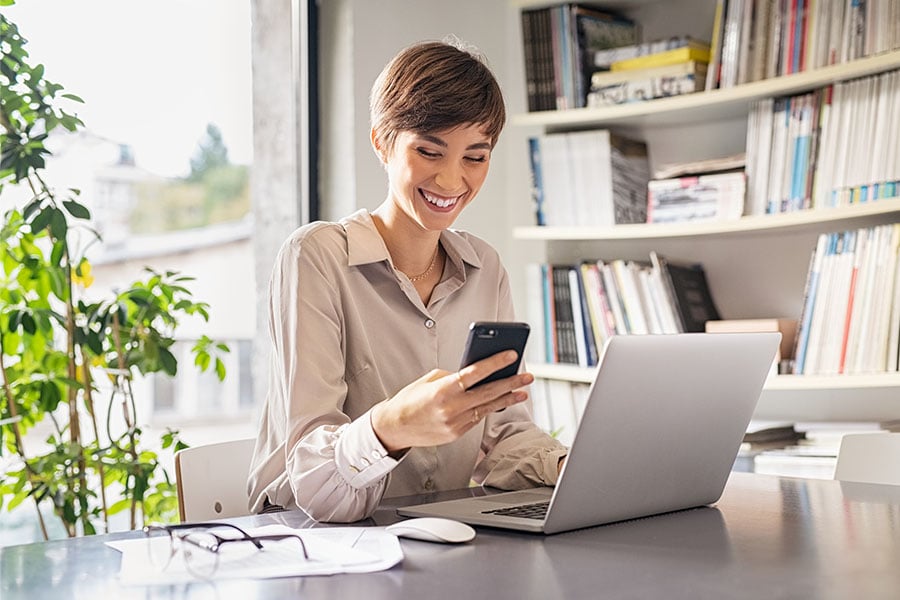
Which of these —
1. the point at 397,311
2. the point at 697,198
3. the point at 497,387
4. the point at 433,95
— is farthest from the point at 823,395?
the point at 497,387

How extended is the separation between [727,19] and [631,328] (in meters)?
0.84

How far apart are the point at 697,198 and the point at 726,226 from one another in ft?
0.46

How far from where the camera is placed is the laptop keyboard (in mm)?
1229

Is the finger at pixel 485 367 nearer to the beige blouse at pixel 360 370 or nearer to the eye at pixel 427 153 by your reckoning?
the beige blouse at pixel 360 370

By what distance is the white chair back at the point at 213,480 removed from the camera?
1.58 meters

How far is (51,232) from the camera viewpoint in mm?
2045

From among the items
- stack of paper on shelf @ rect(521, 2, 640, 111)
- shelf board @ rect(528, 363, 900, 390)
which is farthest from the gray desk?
stack of paper on shelf @ rect(521, 2, 640, 111)

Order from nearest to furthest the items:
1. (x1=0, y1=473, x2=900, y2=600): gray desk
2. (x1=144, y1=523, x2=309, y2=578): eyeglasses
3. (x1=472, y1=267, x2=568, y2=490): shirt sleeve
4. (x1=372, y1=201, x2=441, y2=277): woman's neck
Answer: (x1=0, y1=473, x2=900, y2=600): gray desk, (x1=144, y1=523, x2=309, y2=578): eyeglasses, (x1=472, y1=267, x2=568, y2=490): shirt sleeve, (x1=372, y1=201, x2=441, y2=277): woman's neck

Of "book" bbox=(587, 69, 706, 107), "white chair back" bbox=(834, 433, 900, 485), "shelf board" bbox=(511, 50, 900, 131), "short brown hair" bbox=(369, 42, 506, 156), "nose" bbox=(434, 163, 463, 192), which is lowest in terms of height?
"white chair back" bbox=(834, 433, 900, 485)

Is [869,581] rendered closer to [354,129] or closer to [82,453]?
[82,453]

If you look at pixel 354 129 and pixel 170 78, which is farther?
pixel 354 129

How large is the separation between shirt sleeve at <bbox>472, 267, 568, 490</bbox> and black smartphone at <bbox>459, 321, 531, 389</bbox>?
0.44 metres

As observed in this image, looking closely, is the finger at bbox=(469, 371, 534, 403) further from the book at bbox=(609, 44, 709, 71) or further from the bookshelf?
the book at bbox=(609, 44, 709, 71)

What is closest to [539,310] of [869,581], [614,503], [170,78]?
[170,78]
